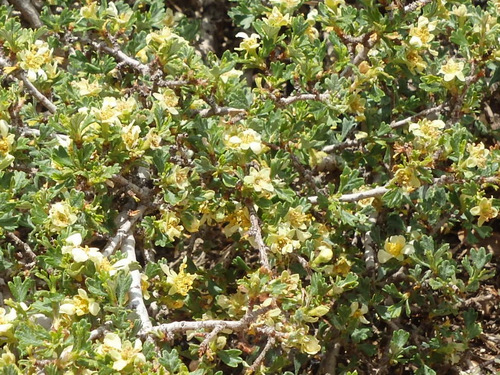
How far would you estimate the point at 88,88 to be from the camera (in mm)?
2643

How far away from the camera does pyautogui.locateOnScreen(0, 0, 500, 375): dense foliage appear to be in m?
2.10

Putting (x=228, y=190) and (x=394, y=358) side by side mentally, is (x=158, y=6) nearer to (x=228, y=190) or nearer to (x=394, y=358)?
(x=228, y=190)

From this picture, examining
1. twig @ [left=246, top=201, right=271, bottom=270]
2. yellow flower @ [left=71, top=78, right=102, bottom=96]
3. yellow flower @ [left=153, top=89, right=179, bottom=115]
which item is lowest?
twig @ [left=246, top=201, right=271, bottom=270]

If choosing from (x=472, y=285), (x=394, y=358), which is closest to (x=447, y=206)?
(x=472, y=285)

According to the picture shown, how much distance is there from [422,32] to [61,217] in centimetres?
140

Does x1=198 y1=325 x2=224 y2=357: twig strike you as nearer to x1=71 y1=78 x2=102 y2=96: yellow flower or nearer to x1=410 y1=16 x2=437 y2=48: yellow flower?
x1=71 y1=78 x2=102 y2=96: yellow flower

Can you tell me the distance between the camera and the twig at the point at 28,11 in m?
3.36

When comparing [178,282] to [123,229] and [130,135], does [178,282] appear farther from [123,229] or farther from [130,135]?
[130,135]

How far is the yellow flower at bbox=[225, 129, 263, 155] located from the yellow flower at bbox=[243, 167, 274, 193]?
63 millimetres

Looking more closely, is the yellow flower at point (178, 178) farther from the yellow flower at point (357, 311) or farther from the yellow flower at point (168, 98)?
the yellow flower at point (357, 311)

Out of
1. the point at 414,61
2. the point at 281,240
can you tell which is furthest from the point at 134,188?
the point at 414,61

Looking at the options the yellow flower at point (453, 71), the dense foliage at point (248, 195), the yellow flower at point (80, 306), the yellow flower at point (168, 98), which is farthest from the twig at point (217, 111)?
the yellow flower at point (80, 306)

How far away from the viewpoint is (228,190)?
7.99 feet

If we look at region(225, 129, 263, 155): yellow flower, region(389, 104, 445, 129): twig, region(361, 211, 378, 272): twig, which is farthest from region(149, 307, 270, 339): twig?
region(389, 104, 445, 129): twig
